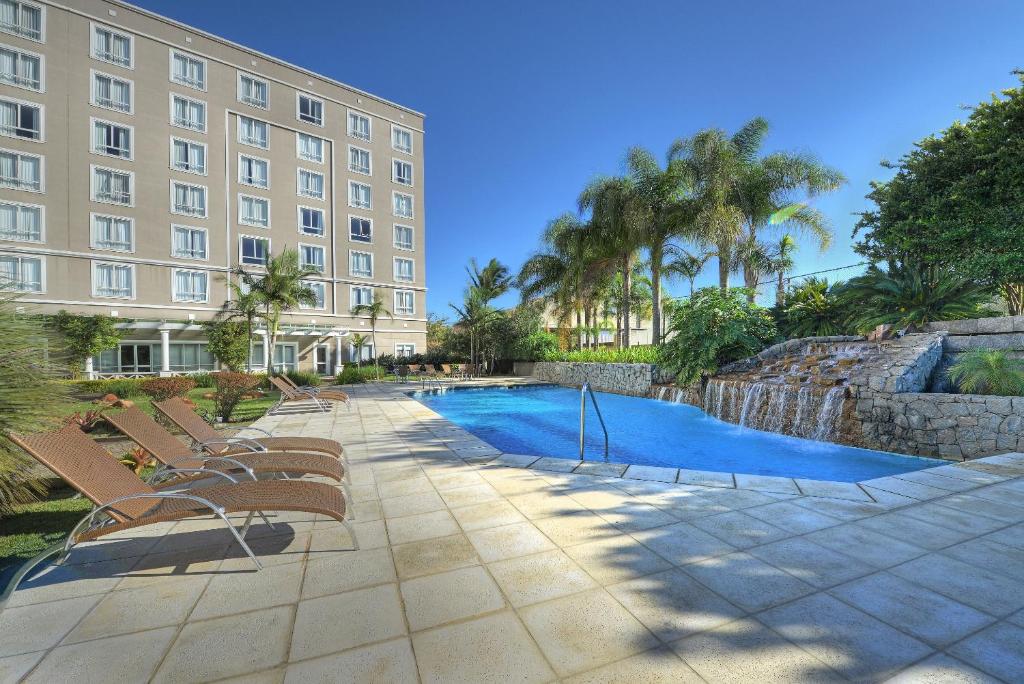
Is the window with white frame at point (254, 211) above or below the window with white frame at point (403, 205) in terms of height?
below

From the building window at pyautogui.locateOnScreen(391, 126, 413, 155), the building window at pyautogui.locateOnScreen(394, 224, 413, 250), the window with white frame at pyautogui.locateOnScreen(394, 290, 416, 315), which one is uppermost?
the building window at pyautogui.locateOnScreen(391, 126, 413, 155)

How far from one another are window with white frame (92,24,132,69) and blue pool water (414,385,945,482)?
27.4m

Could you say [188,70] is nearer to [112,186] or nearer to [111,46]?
[111,46]

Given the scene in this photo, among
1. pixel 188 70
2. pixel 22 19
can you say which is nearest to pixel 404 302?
pixel 188 70

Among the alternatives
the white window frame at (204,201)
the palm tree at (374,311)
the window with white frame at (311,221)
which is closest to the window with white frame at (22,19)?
the white window frame at (204,201)

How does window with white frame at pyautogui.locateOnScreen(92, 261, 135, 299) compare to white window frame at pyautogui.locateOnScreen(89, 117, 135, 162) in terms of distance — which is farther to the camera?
white window frame at pyautogui.locateOnScreen(89, 117, 135, 162)

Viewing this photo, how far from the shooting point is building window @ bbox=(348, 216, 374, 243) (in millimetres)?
31219

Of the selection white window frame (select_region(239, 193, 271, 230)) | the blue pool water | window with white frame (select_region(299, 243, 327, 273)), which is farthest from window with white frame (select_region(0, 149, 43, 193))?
the blue pool water

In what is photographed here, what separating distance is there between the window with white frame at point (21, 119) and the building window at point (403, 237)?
18939 mm

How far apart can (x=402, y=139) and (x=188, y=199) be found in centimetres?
1510

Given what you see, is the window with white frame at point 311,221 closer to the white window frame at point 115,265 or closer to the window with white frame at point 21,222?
the white window frame at point 115,265

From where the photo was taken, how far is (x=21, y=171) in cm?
2184

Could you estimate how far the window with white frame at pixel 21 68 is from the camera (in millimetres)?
21719

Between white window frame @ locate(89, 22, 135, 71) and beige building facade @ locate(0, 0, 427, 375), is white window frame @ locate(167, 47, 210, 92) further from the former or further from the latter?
white window frame @ locate(89, 22, 135, 71)
